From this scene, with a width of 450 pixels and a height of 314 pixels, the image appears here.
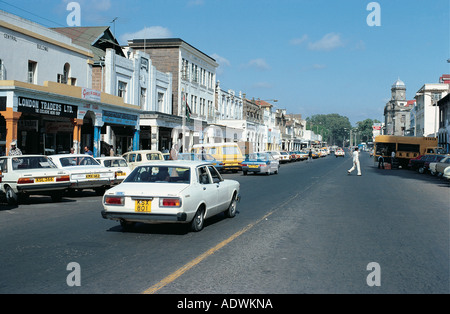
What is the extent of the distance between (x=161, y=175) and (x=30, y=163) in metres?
7.31

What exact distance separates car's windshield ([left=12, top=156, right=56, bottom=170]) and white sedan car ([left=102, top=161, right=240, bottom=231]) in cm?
658

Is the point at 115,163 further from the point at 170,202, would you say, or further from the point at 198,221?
the point at 170,202

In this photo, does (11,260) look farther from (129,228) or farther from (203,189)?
(203,189)

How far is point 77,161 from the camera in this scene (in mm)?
16641

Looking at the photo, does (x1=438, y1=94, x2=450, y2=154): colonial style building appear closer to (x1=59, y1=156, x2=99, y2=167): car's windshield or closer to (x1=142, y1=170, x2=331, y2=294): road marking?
(x1=59, y1=156, x2=99, y2=167): car's windshield

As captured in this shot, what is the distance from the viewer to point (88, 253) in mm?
7230

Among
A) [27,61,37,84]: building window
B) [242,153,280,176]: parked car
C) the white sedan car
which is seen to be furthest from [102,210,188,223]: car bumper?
[242,153,280,176]: parked car

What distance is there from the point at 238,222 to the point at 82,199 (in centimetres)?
770

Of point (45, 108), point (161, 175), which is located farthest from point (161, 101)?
point (161, 175)

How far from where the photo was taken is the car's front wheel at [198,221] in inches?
356

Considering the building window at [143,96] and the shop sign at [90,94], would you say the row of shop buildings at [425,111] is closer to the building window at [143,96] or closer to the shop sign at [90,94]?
the building window at [143,96]

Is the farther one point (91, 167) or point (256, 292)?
point (91, 167)

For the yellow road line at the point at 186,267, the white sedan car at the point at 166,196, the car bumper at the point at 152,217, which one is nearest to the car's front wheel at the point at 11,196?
the white sedan car at the point at 166,196

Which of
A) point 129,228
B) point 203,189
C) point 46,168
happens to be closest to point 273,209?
point 203,189
